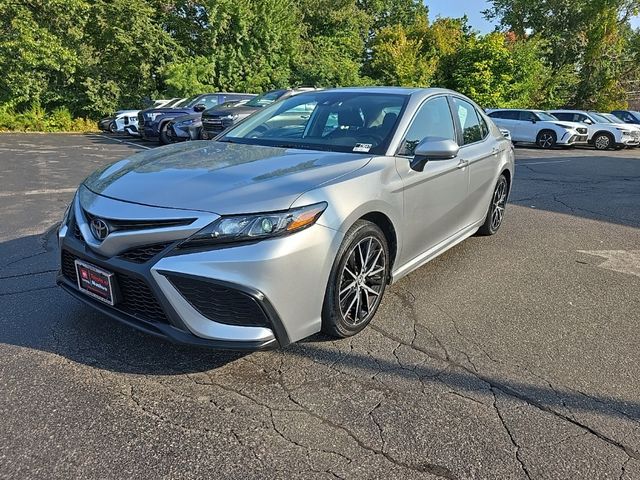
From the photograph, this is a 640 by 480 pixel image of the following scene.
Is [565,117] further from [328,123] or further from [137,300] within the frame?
[137,300]

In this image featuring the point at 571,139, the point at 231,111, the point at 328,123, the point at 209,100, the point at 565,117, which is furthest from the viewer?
the point at 565,117

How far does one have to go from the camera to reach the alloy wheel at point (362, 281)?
2963mm

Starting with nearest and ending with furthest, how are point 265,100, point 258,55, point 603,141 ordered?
point 265,100 → point 603,141 → point 258,55

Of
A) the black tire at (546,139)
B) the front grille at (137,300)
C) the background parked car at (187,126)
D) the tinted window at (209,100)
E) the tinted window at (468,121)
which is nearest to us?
the front grille at (137,300)

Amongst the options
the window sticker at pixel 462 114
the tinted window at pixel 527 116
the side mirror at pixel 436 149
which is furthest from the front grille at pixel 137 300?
the tinted window at pixel 527 116

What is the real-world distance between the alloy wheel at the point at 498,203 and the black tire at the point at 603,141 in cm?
1603

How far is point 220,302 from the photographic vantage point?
2.43 m

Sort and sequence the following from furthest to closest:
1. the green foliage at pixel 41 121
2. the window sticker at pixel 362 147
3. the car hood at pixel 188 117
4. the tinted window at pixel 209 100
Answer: the green foliage at pixel 41 121, the tinted window at pixel 209 100, the car hood at pixel 188 117, the window sticker at pixel 362 147

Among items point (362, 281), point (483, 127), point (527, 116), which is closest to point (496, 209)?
point (483, 127)

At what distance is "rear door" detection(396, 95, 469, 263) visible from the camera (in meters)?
3.41

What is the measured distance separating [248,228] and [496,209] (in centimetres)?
372

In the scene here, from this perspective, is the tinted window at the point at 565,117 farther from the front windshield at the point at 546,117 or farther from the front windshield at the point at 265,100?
the front windshield at the point at 265,100

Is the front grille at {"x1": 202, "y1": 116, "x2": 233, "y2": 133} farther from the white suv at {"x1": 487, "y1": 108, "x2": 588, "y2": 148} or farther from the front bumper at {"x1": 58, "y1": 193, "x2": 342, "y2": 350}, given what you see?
the white suv at {"x1": 487, "y1": 108, "x2": 588, "y2": 148}

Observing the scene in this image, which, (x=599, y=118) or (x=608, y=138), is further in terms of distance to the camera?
(x=599, y=118)
